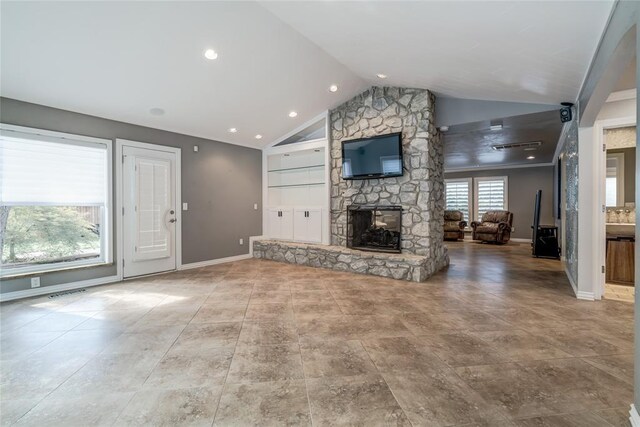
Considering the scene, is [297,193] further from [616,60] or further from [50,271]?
[616,60]

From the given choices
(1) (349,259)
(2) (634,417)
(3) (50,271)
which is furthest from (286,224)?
(2) (634,417)

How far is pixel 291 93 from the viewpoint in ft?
15.2

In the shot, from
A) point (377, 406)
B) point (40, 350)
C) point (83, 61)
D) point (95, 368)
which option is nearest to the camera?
point (377, 406)

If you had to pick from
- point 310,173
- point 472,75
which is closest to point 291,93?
point 310,173

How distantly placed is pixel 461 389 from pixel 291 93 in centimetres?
435

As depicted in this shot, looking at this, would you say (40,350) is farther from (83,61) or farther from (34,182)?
(83,61)

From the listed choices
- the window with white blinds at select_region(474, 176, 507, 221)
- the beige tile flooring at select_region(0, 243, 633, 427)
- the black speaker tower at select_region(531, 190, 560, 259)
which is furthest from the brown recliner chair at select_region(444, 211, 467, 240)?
the beige tile flooring at select_region(0, 243, 633, 427)

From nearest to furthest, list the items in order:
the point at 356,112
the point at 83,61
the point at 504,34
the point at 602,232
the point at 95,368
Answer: the point at 95,368 → the point at 504,34 → the point at 83,61 → the point at 602,232 → the point at 356,112

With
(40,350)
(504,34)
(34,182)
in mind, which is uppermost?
(504,34)

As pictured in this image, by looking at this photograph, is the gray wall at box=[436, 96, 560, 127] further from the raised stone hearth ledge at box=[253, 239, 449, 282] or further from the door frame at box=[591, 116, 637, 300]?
the raised stone hearth ledge at box=[253, 239, 449, 282]

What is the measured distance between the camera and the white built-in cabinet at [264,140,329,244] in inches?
224

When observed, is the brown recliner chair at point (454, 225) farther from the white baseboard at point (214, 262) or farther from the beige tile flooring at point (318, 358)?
the white baseboard at point (214, 262)

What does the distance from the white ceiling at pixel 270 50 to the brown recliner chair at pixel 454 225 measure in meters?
5.69

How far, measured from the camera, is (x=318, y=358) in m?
2.11
